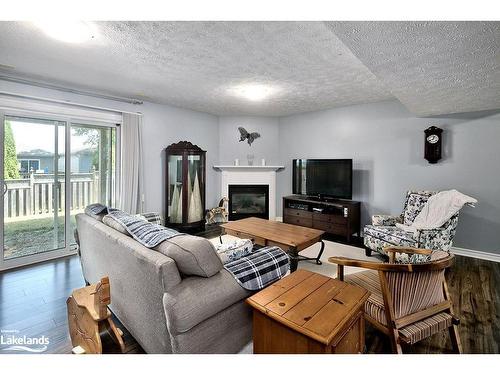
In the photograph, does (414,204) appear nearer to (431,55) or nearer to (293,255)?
(293,255)

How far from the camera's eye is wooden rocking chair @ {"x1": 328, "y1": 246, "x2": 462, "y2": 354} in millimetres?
1388

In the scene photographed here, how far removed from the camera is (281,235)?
287 centimetres

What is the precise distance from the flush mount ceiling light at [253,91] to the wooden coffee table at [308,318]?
107 inches

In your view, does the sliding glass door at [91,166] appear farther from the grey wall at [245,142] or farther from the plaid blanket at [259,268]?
the plaid blanket at [259,268]

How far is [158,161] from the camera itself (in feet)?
14.7

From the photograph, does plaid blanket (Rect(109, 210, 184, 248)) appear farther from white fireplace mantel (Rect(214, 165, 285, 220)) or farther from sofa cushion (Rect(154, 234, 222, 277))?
white fireplace mantel (Rect(214, 165, 285, 220))

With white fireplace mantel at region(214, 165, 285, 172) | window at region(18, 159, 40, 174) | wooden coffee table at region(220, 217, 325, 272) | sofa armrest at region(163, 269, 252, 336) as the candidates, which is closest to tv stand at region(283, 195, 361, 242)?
white fireplace mantel at region(214, 165, 285, 172)

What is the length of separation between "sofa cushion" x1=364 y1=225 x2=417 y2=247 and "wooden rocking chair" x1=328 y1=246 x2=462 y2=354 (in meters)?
1.45

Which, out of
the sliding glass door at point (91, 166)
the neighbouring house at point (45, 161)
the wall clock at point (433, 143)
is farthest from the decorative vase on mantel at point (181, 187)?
the wall clock at point (433, 143)

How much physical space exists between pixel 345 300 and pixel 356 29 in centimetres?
147

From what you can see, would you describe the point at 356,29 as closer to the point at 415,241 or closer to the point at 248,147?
the point at 415,241

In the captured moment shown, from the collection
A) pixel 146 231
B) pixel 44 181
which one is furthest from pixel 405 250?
pixel 44 181

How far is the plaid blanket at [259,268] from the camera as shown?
60.0 inches
